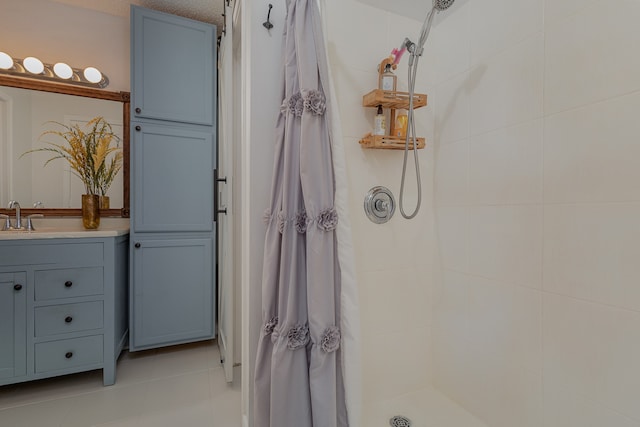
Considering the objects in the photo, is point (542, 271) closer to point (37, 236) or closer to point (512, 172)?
point (512, 172)

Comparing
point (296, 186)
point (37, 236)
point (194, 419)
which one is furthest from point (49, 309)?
point (296, 186)

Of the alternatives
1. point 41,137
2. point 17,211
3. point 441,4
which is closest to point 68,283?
point 17,211

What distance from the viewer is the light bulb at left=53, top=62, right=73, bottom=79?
6.72ft

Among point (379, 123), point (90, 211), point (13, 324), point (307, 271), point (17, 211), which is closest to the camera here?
point (307, 271)

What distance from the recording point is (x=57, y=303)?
1.64m

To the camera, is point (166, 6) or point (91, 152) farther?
point (166, 6)

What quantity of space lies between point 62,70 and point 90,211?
42.0 inches

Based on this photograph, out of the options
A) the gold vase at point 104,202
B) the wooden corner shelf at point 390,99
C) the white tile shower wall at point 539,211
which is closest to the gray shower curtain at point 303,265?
the wooden corner shelf at point 390,99

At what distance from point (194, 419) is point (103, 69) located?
2527 mm

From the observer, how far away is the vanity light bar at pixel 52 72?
6.35ft

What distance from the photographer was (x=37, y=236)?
1.57 meters

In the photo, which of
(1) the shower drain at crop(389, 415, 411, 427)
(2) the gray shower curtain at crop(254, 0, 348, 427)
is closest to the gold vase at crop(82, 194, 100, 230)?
(2) the gray shower curtain at crop(254, 0, 348, 427)

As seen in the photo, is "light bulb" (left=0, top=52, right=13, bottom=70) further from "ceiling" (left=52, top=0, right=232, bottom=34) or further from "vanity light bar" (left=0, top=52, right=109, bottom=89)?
"ceiling" (left=52, top=0, right=232, bottom=34)

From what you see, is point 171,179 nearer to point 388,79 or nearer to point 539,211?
point 388,79
